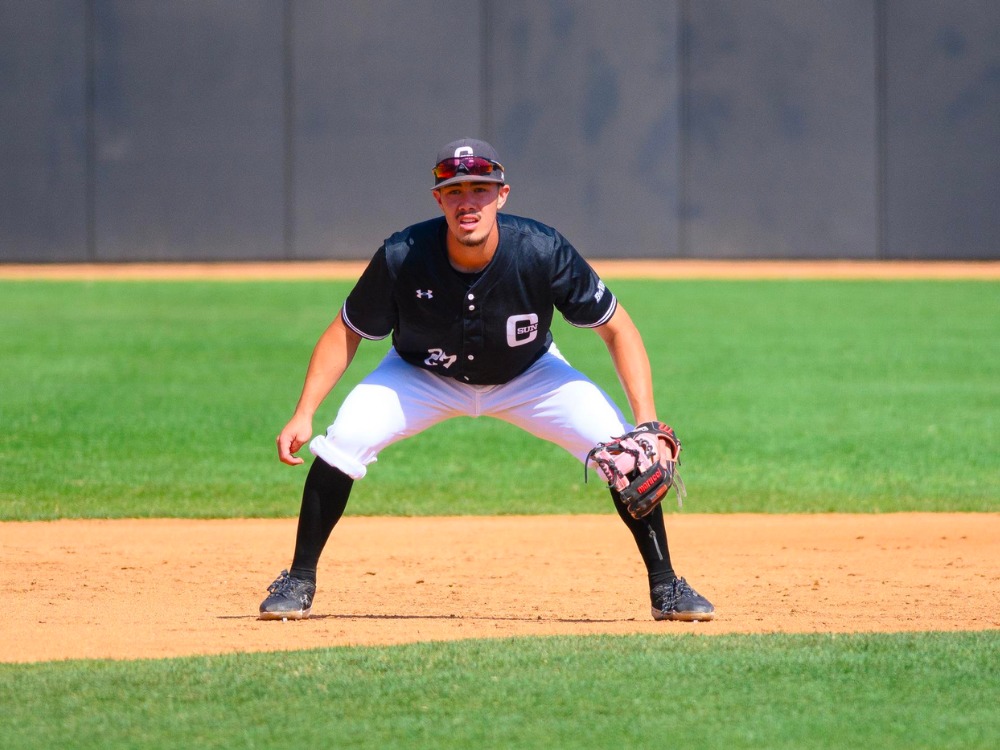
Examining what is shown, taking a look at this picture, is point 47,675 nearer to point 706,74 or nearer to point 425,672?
point 425,672

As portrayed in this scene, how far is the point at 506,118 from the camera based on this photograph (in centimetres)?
2303

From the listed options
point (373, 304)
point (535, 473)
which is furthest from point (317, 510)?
point (535, 473)

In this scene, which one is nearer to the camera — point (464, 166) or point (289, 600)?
point (464, 166)

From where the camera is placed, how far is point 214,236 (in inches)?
920

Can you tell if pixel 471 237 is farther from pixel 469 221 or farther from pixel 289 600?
pixel 289 600

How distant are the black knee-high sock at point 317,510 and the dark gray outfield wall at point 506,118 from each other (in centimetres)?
1775

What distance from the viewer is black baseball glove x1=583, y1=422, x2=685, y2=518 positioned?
496 centimetres

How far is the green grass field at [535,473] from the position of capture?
381 centimetres

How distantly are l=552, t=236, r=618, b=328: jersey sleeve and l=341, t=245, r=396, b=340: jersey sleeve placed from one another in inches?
23.4

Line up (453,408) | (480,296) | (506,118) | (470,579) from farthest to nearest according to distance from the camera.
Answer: (506,118) → (470,579) → (453,408) → (480,296)

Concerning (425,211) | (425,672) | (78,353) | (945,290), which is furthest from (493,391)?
(425,211)

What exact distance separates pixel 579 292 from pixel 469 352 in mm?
446

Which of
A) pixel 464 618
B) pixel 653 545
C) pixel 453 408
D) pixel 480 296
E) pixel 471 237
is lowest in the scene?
pixel 464 618

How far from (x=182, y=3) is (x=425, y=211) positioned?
4933mm
